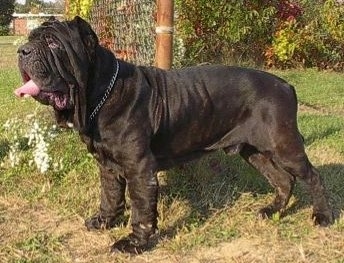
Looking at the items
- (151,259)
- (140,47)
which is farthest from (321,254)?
(140,47)

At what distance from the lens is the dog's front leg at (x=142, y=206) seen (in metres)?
4.06

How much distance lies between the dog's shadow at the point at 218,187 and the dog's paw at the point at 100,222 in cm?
51

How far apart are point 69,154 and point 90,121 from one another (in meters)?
1.79

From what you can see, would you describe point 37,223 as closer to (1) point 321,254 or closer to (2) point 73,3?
(1) point 321,254

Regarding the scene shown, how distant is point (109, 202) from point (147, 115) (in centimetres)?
89

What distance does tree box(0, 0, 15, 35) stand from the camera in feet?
145

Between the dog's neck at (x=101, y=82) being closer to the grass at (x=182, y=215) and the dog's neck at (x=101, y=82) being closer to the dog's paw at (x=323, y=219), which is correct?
the grass at (x=182, y=215)

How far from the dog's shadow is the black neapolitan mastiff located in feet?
1.35

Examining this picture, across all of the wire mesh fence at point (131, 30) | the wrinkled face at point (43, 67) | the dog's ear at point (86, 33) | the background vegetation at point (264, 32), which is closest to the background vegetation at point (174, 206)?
the wire mesh fence at point (131, 30)

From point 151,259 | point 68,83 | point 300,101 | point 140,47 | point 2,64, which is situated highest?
point 68,83

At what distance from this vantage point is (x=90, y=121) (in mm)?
3965

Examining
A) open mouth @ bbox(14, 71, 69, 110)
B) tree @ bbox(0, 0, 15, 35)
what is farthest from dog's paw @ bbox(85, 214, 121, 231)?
tree @ bbox(0, 0, 15, 35)

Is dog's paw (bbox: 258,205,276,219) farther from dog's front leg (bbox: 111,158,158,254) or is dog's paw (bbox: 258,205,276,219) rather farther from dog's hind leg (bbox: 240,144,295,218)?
dog's front leg (bbox: 111,158,158,254)

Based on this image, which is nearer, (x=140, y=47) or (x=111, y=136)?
(x=111, y=136)
